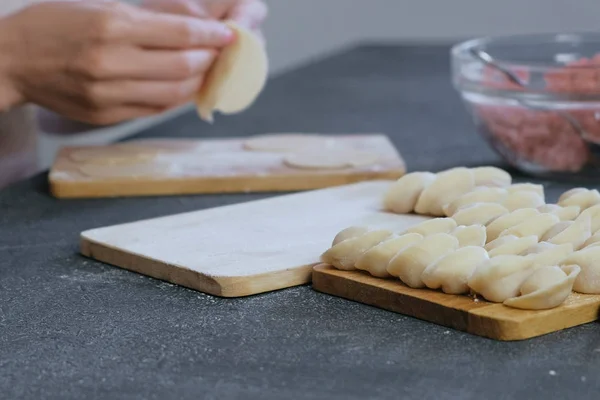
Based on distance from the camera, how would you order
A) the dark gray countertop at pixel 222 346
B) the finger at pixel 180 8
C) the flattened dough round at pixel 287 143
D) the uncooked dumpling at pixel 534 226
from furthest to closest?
the finger at pixel 180 8 < the flattened dough round at pixel 287 143 < the uncooked dumpling at pixel 534 226 < the dark gray countertop at pixel 222 346

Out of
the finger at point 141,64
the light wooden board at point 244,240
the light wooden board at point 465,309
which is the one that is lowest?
the light wooden board at point 244,240

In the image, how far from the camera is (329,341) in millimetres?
736

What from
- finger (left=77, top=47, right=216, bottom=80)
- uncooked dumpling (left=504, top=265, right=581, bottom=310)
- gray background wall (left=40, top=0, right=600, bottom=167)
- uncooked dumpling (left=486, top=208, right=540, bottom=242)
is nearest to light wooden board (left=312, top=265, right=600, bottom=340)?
uncooked dumpling (left=504, top=265, right=581, bottom=310)

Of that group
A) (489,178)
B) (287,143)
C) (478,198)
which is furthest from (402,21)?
(478,198)

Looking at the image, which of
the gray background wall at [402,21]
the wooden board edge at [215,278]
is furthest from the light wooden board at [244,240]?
the gray background wall at [402,21]

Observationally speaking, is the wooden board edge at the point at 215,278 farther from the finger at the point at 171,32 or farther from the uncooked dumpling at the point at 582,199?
the finger at the point at 171,32

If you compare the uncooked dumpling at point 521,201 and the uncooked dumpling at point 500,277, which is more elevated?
the uncooked dumpling at point 500,277

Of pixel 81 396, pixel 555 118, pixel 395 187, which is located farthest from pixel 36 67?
pixel 81 396

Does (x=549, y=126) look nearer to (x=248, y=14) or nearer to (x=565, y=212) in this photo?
(x=565, y=212)

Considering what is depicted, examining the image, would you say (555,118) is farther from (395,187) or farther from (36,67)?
(36,67)

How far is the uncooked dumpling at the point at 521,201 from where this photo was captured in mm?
972

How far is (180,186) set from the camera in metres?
1.27

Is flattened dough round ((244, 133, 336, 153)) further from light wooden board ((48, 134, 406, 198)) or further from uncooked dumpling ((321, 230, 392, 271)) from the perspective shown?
uncooked dumpling ((321, 230, 392, 271))

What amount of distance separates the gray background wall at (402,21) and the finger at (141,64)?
2248 millimetres
